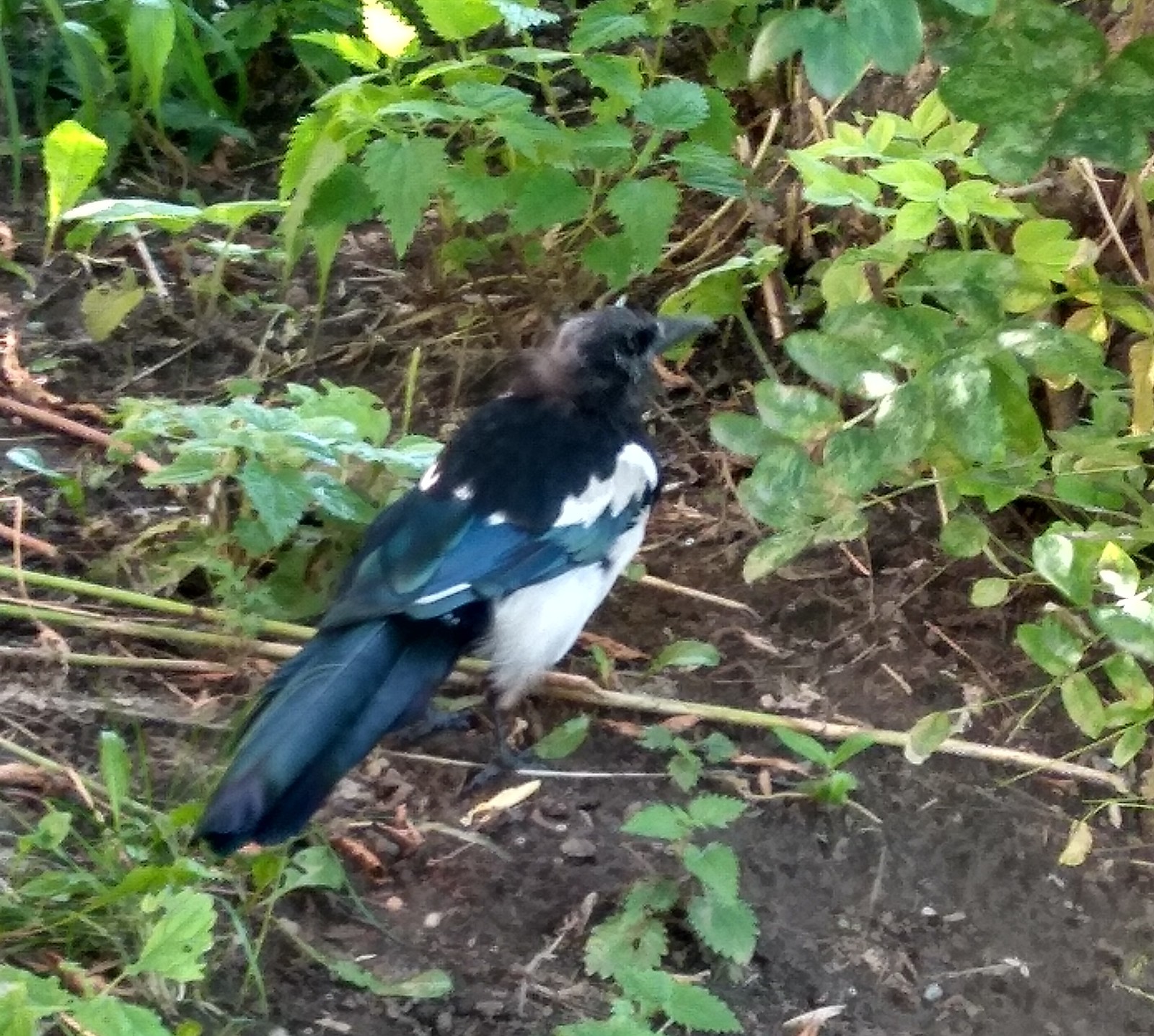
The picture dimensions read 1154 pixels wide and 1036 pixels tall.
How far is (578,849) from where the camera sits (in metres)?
1.88

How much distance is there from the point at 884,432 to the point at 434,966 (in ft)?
2.54

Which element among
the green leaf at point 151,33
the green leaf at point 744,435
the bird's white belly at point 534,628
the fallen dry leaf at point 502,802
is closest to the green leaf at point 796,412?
the green leaf at point 744,435

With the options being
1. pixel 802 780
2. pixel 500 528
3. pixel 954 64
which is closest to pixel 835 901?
pixel 802 780

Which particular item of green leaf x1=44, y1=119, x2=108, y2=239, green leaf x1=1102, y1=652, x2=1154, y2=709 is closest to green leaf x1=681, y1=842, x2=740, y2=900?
green leaf x1=1102, y1=652, x2=1154, y2=709

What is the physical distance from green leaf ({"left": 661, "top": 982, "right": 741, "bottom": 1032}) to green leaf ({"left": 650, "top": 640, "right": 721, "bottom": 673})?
66 cm

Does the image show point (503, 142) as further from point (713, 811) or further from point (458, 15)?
point (713, 811)

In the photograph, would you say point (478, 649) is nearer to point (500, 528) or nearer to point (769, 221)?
point (500, 528)

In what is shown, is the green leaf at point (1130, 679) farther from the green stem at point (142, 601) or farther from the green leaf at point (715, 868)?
the green stem at point (142, 601)

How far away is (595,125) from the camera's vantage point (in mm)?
2361

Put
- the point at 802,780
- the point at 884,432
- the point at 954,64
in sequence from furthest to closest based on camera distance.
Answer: the point at 802,780, the point at 884,432, the point at 954,64

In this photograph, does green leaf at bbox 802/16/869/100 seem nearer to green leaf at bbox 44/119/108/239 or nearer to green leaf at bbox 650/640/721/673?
green leaf at bbox 650/640/721/673

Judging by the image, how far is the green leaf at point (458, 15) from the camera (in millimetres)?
2166

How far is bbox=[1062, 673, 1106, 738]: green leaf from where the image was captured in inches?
69.9

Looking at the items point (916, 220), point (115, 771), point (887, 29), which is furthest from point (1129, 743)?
point (115, 771)
